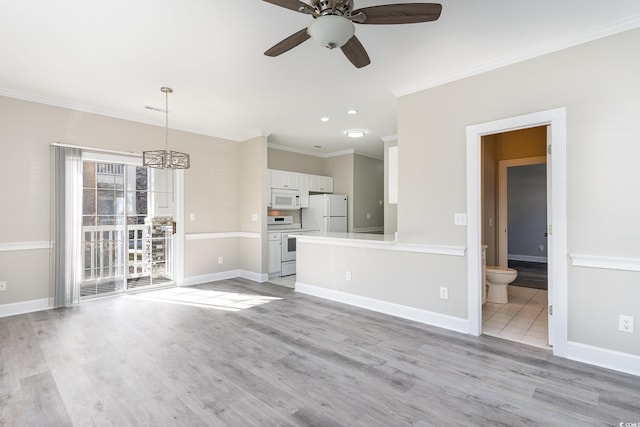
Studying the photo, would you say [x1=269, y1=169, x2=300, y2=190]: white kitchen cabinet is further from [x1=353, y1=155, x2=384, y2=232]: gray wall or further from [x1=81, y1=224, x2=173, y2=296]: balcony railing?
[x1=81, y1=224, x2=173, y2=296]: balcony railing

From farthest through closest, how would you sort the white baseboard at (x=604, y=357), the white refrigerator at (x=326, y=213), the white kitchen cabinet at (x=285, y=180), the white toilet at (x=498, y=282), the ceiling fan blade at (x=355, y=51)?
1. the white refrigerator at (x=326, y=213)
2. the white kitchen cabinet at (x=285, y=180)
3. the white toilet at (x=498, y=282)
4. the white baseboard at (x=604, y=357)
5. the ceiling fan blade at (x=355, y=51)

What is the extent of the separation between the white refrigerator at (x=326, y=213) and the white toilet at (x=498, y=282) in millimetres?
3152

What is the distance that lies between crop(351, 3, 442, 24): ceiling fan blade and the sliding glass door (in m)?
4.42

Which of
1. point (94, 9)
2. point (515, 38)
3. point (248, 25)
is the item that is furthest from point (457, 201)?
point (94, 9)

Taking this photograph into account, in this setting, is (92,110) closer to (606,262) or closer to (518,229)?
(606,262)

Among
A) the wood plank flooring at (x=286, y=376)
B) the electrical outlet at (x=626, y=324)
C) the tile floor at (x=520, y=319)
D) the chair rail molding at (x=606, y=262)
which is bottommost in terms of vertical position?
the wood plank flooring at (x=286, y=376)

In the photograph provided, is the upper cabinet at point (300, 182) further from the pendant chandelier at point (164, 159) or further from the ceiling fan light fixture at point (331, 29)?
the ceiling fan light fixture at point (331, 29)

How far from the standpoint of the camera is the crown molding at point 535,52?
238 centimetres

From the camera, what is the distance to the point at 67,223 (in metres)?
4.07

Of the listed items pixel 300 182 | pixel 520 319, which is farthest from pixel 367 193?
pixel 520 319

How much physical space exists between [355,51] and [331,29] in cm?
45

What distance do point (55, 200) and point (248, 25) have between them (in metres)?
3.52

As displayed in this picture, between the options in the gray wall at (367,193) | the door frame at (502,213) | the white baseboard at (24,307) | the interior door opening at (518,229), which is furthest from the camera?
the gray wall at (367,193)

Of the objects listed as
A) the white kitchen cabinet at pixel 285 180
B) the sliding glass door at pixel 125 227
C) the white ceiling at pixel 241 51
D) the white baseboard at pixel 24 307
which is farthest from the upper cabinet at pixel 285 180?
the white baseboard at pixel 24 307
